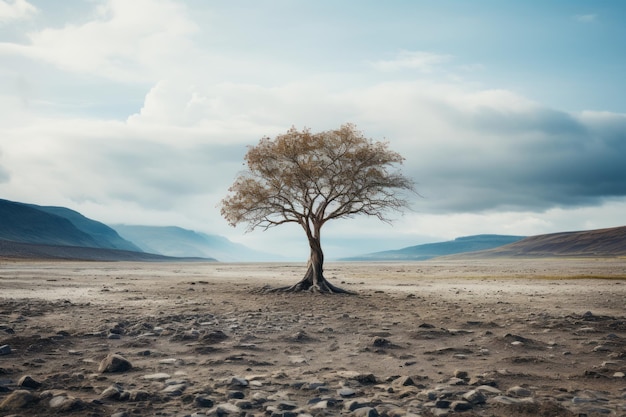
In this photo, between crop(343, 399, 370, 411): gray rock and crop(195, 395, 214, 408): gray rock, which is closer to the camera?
crop(343, 399, 370, 411): gray rock

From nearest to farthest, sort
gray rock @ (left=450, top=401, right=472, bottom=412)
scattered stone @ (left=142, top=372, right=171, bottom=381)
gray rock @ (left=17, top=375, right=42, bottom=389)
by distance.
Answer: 1. gray rock @ (left=450, top=401, right=472, bottom=412)
2. gray rock @ (left=17, top=375, right=42, bottom=389)
3. scattered stone @ (left=142, top=372, right=171, bottom=381)

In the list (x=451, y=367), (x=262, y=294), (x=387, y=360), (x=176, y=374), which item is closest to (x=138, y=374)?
(x=176, y=374)

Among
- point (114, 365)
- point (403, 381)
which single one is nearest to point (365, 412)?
point (403, 381)

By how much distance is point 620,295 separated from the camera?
28.1 metres

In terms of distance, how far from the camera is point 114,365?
33.0 feet

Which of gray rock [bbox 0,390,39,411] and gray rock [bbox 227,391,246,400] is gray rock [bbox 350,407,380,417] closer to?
gray rock [bbox 227,391,246,400]

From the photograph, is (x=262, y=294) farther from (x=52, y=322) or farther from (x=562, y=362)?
(x=562, y=362)

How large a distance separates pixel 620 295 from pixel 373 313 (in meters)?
16.6

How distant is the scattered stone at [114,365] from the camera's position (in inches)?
394

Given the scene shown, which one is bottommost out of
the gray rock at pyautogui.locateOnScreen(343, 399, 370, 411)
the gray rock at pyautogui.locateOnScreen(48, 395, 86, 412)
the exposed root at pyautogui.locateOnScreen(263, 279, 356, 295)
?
the exposed root at pyautogui.locateOnScreen(263, 279, 356, 295)

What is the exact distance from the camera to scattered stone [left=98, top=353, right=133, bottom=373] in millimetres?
9996

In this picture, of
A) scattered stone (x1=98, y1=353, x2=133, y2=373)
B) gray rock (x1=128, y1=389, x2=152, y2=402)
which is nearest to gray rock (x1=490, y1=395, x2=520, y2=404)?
gray rock (x1=128, y1=389, x2=152, y2=402)

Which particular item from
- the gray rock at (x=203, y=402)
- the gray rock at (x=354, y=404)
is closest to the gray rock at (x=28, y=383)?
the gray rock at (x=203, y=402)

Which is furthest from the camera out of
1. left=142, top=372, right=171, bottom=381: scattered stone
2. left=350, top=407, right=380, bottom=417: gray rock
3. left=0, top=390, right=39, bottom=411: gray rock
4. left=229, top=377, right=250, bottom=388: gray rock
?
left=142, top=372, right=171, bottom=381: scattered stone
